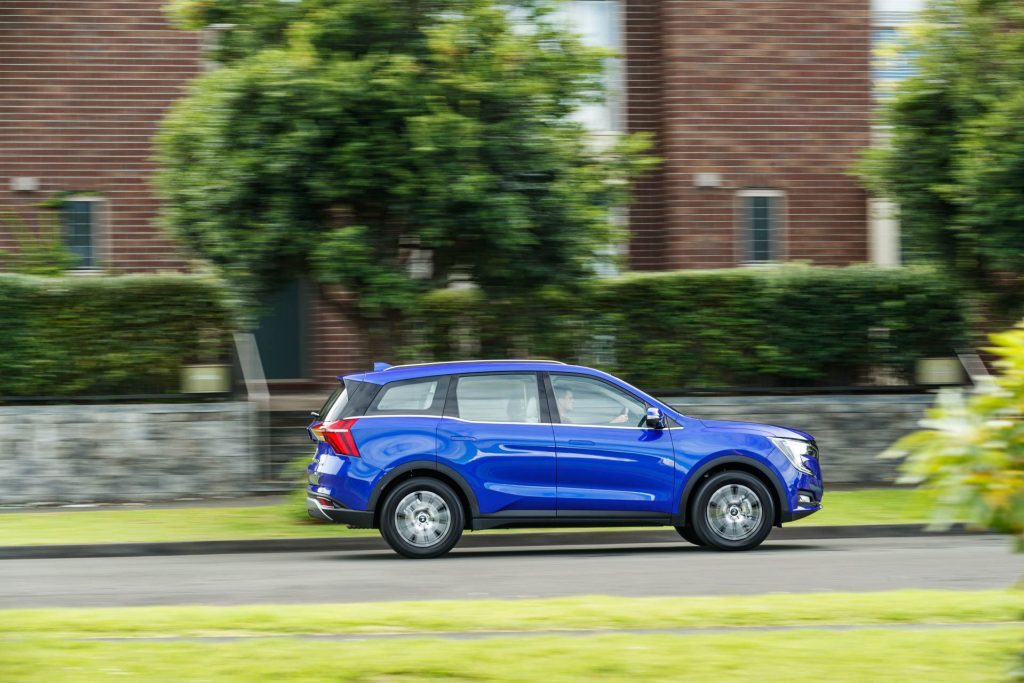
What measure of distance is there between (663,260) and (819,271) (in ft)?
12.1

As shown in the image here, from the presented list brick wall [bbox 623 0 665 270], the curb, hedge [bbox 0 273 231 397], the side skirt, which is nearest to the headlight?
the side skirt

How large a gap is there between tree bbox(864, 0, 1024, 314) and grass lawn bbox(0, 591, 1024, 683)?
29.1 feet

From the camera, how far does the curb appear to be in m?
13.0

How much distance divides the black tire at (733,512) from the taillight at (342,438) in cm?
309

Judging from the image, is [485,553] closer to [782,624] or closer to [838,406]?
[782,624]

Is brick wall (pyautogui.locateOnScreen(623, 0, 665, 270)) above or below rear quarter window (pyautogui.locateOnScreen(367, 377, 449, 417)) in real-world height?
above

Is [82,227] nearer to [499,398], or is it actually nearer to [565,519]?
[499,398]

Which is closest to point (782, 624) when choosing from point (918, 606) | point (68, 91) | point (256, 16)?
point (918, 606)

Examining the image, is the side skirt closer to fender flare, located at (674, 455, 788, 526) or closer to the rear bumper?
fender flare, located at (674, 455, 788, 526)

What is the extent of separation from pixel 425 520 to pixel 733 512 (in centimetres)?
278

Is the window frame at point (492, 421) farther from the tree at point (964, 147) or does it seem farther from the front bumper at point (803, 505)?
the tree at point (964, 147)

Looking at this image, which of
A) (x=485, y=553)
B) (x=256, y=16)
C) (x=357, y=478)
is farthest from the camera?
(x=256, y=16)

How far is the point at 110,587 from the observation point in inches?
409

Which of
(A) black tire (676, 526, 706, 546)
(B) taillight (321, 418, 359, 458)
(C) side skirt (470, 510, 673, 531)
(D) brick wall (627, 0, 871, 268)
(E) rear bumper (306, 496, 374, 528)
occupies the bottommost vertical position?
(A) black tire (676, 526, 706, 546)
